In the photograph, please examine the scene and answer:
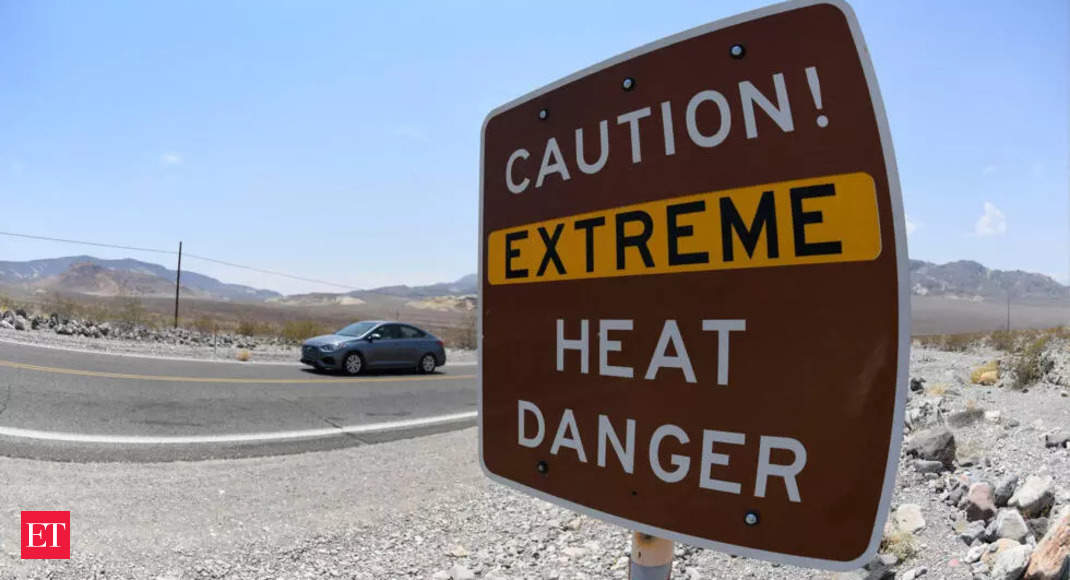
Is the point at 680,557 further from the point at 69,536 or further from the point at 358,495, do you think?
the point at 69,536

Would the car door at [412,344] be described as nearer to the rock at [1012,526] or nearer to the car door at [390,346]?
the car door at [390,346]

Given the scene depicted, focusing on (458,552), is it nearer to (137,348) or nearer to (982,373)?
(982,373)

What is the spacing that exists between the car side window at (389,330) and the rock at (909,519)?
1225cm

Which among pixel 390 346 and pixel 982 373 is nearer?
pixel 982 373

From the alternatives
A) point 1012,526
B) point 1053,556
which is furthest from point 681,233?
point 1012,526

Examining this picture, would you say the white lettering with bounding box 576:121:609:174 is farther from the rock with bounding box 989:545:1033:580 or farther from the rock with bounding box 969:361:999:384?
the rock with bounding box 969:361:999:384

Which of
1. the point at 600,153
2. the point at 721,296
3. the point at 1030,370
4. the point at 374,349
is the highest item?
the point at 600,153

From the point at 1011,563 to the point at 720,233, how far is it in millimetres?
2818

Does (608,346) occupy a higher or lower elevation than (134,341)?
higher

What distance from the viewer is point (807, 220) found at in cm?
84

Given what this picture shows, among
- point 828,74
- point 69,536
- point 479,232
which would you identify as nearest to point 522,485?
point 479,232

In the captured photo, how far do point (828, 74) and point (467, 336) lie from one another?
28224mm

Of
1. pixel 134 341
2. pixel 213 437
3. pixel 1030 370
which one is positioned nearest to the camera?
pixel 213 437

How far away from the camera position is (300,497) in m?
4.28
